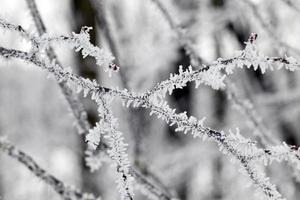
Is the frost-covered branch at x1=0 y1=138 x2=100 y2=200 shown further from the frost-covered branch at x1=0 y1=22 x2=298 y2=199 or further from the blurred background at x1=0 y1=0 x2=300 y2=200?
the blurred background at x1=0 y1=0 x2=300 y2=200

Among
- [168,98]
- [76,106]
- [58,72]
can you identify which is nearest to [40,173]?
[76,106]

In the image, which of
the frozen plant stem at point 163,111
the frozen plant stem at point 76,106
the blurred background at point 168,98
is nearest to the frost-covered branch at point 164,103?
the frozen plant stem at point 163,111

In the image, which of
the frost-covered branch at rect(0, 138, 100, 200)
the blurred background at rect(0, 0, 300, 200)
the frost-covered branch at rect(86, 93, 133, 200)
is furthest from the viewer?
the blurred background at rect(0, 0, 300, 200)

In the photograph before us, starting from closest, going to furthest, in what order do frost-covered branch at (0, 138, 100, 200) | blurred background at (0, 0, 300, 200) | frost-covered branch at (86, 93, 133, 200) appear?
frost-covered branch at (86, 93, 133, 200) < frost-covered branch at (0, 138, 100, 200) < blurred background at (0, 0, 300, 200)

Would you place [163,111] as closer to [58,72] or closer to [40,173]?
[58,72]

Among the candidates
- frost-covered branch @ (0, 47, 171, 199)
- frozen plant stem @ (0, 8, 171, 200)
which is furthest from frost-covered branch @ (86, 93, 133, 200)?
frozen plant stem @ (0, 8, 171, 200)

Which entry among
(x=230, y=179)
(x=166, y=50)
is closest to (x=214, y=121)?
(x=230, y=179)

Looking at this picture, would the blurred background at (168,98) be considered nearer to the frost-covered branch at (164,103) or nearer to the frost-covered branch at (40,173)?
the frost-covered branch at (40,173)
